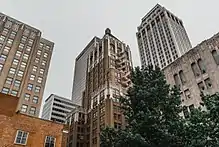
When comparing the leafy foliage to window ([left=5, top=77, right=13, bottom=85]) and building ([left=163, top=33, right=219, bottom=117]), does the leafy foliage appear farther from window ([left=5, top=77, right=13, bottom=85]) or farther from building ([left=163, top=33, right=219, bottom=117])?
window ([left=5, top=77, right=13, bottom=85])

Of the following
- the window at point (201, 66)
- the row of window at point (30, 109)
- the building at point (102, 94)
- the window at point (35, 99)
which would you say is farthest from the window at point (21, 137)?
the building at point (102, 94)

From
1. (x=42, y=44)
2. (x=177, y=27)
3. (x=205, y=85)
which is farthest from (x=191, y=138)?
(x=177, y=27)

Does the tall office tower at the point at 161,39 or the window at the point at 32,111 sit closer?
the window at the point at 32,111

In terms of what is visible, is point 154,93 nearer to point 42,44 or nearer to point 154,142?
point 154,142

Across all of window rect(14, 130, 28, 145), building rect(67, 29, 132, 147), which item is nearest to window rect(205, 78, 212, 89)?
window rect(14, 130, 28, 145)

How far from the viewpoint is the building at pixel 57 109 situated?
125162 millimetres

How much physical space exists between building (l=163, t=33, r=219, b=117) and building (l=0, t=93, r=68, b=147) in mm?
17165

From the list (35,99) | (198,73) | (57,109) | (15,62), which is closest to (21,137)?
(198,73)

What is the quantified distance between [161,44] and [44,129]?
119m

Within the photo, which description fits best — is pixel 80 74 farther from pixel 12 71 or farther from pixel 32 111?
pixel 32 111

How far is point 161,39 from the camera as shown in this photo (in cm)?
13600

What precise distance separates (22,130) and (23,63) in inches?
1408

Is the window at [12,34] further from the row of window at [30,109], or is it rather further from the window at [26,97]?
the row of window at [30,109]

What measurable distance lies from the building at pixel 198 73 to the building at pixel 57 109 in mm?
106070
